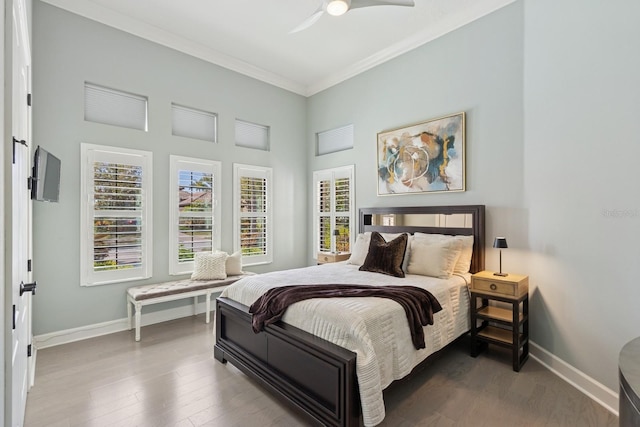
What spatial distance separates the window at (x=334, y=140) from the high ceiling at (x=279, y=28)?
960 millimetres

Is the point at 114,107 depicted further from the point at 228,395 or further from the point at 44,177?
the point at 228,395

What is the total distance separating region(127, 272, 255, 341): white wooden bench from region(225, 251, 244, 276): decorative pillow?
17 cm

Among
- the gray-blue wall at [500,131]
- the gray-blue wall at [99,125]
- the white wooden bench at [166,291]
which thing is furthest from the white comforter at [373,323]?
the gray-blue wall at [99,125]

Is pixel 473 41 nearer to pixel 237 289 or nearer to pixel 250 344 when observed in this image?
pixel 237 289

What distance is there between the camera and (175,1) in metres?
3.61

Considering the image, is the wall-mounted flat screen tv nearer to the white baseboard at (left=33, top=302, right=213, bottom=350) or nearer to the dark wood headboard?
the white baseboard at (left=33, top=302, right=213, bottom=350)

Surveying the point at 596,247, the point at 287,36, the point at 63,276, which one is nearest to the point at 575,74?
the point at 596,247

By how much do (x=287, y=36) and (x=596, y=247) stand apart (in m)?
4.16

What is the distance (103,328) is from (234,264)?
170 cm

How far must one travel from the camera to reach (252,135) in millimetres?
5375

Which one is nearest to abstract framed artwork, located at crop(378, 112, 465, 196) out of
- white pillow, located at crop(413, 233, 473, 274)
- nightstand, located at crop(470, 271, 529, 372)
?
white pillow, located at crop(413, 233, 473, 274)

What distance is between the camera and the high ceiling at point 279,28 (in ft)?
12.1

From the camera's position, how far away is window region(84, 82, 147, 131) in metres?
3.78

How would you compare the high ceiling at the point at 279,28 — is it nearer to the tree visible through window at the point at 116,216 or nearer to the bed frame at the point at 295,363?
the tree visible through window at the point at 116,216
